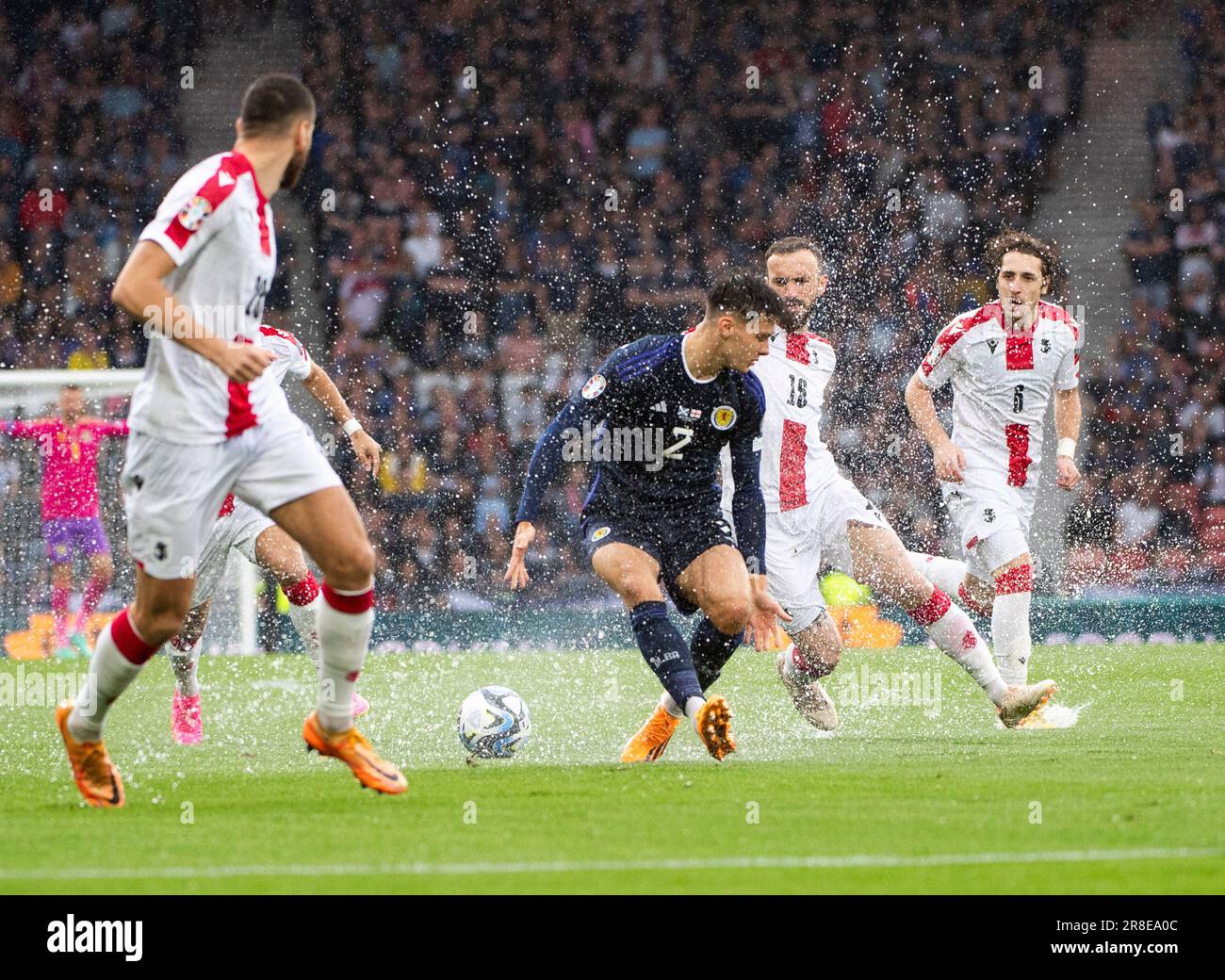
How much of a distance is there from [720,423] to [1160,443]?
1048 cm

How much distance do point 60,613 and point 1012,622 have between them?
916 cm

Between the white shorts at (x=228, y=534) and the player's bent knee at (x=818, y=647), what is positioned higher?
the white shorts at (x=228, y=534)

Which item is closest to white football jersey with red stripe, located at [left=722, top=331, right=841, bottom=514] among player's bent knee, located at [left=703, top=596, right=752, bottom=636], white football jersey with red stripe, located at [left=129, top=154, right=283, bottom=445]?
player's bent knee, located at [left=703, top=596, right=752, bottom=636]

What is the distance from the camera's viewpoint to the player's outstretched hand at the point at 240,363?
540 centimetres

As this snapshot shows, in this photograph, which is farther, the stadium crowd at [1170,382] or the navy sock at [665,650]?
the stadium crowd at [1170,382]

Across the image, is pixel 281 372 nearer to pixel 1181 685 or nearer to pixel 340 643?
pixel 340 643

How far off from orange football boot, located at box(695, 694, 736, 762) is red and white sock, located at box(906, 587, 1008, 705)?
Result: 2.20m

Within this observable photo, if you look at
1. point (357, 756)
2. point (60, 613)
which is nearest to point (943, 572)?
A: point (357, 756)

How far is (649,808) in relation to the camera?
5875 millimetres

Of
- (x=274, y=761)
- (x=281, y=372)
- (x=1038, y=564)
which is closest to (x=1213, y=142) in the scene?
(x=1038, y=564)

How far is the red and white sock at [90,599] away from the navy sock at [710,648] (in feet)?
28.4

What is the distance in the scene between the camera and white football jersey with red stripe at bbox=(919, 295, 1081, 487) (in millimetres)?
9297

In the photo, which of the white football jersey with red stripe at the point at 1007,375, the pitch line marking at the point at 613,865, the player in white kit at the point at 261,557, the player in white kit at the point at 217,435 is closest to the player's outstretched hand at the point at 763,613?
the player in white kit at the point at 217,435

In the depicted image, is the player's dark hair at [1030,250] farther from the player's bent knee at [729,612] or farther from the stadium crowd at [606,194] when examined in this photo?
the stadium crowd at [606,194]
